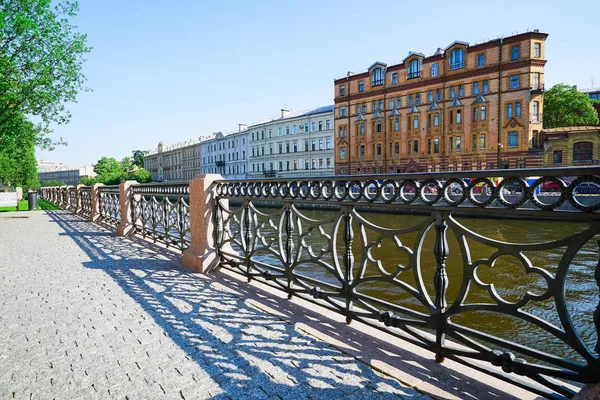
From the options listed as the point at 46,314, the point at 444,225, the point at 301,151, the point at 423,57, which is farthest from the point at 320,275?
the point at 301,151

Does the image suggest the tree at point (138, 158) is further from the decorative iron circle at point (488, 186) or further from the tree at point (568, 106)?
the decorative iron circle at point (488, 186)

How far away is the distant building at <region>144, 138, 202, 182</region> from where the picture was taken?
80.6 meters

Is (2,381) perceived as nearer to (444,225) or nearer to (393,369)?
(393,369)

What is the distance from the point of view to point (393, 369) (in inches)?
97.4

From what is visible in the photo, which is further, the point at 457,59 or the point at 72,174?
the point at 72,174

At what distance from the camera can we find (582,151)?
35.7m

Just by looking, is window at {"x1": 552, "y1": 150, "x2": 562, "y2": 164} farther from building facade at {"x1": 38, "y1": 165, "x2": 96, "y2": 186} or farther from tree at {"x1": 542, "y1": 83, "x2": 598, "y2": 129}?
building facade at {"x1": 38, "y1": 165, "x2": 96, "y2": 186}

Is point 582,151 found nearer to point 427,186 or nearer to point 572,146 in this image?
point 572,146

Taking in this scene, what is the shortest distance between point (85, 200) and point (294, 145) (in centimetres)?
4149

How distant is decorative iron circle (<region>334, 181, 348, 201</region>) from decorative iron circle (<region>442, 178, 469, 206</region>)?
3.12 ft

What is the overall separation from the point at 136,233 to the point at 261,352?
782 centimetres

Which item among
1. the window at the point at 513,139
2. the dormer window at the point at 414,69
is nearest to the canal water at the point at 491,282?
the window at the point at 513,139

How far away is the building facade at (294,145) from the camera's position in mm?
52625

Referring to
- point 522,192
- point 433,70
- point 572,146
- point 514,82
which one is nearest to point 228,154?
point 433,70
